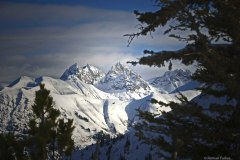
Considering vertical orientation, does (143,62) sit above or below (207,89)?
above

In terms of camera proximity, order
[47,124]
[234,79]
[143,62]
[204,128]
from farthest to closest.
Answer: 1. [47,124]
2. [143,62]
3. [204,128]
4. [234,79]

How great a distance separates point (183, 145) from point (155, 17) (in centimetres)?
409

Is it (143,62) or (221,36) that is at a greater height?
(221,36)

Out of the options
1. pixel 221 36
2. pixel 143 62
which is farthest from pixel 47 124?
pixel 221 36

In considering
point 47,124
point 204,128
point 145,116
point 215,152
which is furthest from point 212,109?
point 47,124

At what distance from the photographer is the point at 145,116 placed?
10.5 m

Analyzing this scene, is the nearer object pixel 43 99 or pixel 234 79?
pixel 234 79

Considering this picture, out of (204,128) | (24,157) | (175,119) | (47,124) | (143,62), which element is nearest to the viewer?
(204,128)

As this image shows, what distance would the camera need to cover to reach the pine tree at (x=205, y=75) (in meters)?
8.82

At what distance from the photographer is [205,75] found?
9.64m

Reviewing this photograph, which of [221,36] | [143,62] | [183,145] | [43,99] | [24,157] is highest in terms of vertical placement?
[221,36]

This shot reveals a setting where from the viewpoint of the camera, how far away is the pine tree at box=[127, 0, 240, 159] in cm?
882

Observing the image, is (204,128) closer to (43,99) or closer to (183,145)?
(183,145)

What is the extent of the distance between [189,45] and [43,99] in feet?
76.6
